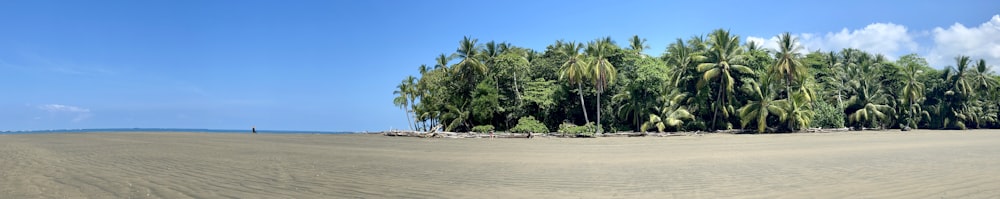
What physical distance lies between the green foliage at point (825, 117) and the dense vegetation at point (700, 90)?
0.12 m

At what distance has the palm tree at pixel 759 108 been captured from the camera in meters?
39.5

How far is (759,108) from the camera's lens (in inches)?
1570

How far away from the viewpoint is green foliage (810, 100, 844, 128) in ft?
145

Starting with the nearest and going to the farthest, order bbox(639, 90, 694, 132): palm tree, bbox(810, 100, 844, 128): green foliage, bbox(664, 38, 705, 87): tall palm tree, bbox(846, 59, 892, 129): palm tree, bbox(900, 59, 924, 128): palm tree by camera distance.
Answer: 1. bbox(639, 90, 694, 132): palm tree
2. bbox(664, 38, 705, 87): tall palm tree
3. bbox(810, 100, 844, 128): green foliage
4. bbox(846, 59, 892, 129): palm tree
5. bbox(900, 59, 924, 128): palm tree

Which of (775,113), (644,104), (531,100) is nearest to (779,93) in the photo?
(775,113)

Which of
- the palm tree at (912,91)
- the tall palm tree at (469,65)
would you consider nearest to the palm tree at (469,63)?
the tall palm tree at (469,65)

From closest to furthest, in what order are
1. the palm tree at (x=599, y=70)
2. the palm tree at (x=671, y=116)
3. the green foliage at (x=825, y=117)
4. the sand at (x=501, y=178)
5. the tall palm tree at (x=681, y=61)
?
the sand at (x=501, y=178)
the palm tree at (x=599, y=70)
the palm tree at (x=671, y=116)
the tall palm tree at (x=681, y=61)
the green foliage at (x=825, y=117)

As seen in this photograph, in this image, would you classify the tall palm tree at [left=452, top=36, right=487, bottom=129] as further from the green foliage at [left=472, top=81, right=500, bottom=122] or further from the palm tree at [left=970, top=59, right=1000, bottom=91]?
the palm tree at [left=970, top=59, right=1000, bottom=91]

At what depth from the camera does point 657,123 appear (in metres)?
41.0

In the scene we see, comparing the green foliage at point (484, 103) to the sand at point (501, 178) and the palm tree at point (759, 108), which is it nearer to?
the palm tree at point (759, 108)

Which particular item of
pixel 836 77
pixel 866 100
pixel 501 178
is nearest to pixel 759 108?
pixel 866 100

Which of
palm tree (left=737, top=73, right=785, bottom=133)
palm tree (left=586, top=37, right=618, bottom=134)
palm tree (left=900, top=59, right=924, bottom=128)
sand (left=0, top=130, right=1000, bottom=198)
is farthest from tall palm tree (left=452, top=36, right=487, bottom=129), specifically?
palm tree (left=900, top=59, right=924, bottom=128)

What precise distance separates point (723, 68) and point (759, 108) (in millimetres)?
4210

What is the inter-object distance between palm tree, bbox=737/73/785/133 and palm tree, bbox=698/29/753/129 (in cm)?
152
